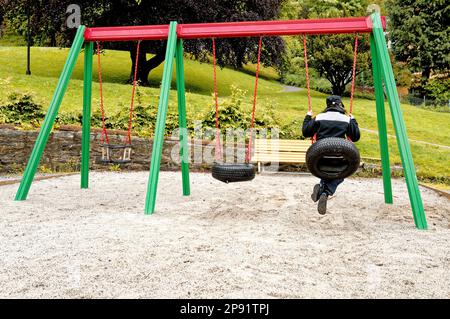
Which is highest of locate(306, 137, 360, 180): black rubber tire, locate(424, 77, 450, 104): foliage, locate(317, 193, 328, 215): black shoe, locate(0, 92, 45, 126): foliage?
locate(424, 77, 450, 104): foliage

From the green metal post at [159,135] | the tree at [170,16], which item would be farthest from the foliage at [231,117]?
the tree at [170,16]

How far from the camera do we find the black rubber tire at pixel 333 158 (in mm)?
5129

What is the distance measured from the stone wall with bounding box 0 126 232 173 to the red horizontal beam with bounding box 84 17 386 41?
3.52 meters

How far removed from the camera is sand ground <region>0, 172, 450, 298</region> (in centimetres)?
332

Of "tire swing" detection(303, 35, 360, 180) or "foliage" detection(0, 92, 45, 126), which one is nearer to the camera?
"tire swing" detection(303, 35, 360, 180)

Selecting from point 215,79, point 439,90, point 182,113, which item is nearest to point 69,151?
point 182,113

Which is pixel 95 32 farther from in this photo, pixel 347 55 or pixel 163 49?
pixel 347 55

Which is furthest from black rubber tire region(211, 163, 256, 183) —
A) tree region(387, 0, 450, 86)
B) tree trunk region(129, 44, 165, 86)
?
tree region(387, 0, 450, 86)

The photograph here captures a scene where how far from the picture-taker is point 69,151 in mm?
9875

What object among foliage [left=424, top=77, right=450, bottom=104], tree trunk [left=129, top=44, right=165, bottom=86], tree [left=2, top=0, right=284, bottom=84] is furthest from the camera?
foliage [left=424, top=77, right=450, bottom=104]

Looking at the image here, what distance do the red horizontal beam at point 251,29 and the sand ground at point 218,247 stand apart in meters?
2.18

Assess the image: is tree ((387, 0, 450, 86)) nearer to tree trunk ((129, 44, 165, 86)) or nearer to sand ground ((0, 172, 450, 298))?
tree trunk ((129, 44, 165, 86))

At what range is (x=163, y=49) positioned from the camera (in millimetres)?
19922

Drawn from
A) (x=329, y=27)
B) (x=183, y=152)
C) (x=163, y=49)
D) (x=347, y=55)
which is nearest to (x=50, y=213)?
(x=183, y=152)
